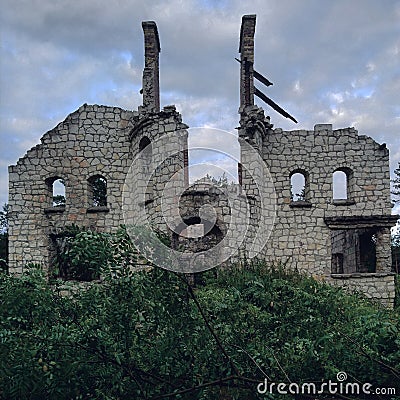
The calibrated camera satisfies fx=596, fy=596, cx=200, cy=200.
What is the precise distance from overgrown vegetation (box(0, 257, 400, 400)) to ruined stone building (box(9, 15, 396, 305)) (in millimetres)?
8753

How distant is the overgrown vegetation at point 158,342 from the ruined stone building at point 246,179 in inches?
345

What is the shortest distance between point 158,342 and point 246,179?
1053cm

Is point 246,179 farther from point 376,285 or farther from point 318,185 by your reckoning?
point 376,285

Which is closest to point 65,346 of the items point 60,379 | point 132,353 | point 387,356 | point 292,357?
point 60,379

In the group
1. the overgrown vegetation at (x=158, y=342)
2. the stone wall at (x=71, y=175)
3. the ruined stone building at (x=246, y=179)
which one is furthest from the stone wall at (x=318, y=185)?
the overgrown vegetation at (x=158, y=342)

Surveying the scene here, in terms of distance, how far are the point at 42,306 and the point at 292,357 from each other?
2.78 meters

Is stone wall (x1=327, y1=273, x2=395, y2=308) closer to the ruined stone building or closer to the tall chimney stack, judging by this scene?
the ruined stone building

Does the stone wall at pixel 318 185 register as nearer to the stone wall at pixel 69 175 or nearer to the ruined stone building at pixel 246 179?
the ruined stone building at pixel 246 179

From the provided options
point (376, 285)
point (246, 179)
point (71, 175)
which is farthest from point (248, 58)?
point (376, 285)

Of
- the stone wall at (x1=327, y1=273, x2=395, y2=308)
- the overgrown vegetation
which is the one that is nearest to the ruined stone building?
the stone wall at (x1=327, y1=273, x2=395, y2=308)

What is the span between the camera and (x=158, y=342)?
20.7 feet

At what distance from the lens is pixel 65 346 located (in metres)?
6.03

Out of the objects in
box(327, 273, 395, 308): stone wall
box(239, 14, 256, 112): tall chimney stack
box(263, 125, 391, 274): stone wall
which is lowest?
box(327, 273, 395, 308): stone wall

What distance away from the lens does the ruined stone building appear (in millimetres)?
16266
